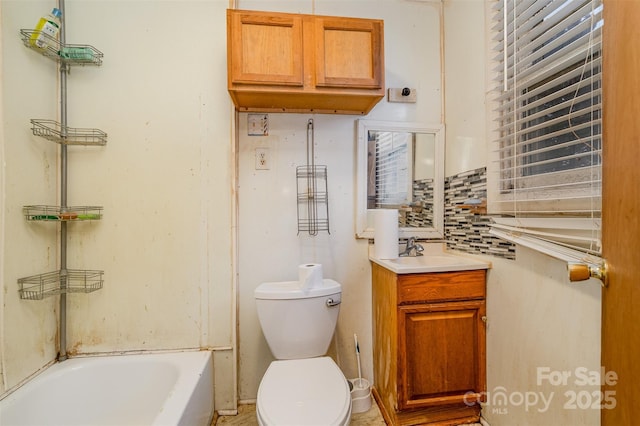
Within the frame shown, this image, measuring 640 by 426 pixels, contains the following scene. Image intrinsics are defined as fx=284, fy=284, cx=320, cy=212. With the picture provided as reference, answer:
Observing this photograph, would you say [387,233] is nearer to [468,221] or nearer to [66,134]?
[468,221]

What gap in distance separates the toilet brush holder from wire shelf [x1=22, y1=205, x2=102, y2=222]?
1720 mm

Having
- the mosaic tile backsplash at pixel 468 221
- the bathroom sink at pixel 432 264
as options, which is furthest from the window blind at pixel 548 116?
the bathroom sink at pixel 432 264

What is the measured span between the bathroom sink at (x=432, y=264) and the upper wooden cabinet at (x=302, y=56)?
91cm

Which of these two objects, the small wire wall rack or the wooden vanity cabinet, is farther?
the small wire wall rack

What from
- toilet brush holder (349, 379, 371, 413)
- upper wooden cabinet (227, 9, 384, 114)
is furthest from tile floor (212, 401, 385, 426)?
upper wooden cabinet (227, 9, 384, 114)

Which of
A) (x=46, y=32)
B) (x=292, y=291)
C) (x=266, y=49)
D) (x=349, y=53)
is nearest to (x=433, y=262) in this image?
(x=292, y=291)

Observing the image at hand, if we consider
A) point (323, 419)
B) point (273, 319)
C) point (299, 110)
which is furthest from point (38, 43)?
point (323, 419)

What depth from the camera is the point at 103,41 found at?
159 cm

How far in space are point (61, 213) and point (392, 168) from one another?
1.85m

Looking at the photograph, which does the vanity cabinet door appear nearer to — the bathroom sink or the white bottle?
the bathroom sink

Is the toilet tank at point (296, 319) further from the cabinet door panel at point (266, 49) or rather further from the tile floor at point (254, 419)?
the cabinet door panel at point (266, 49)

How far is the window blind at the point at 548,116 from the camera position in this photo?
948 mm

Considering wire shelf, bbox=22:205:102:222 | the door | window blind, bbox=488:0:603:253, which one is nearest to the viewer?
the door

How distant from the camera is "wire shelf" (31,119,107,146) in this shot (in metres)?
1.40
